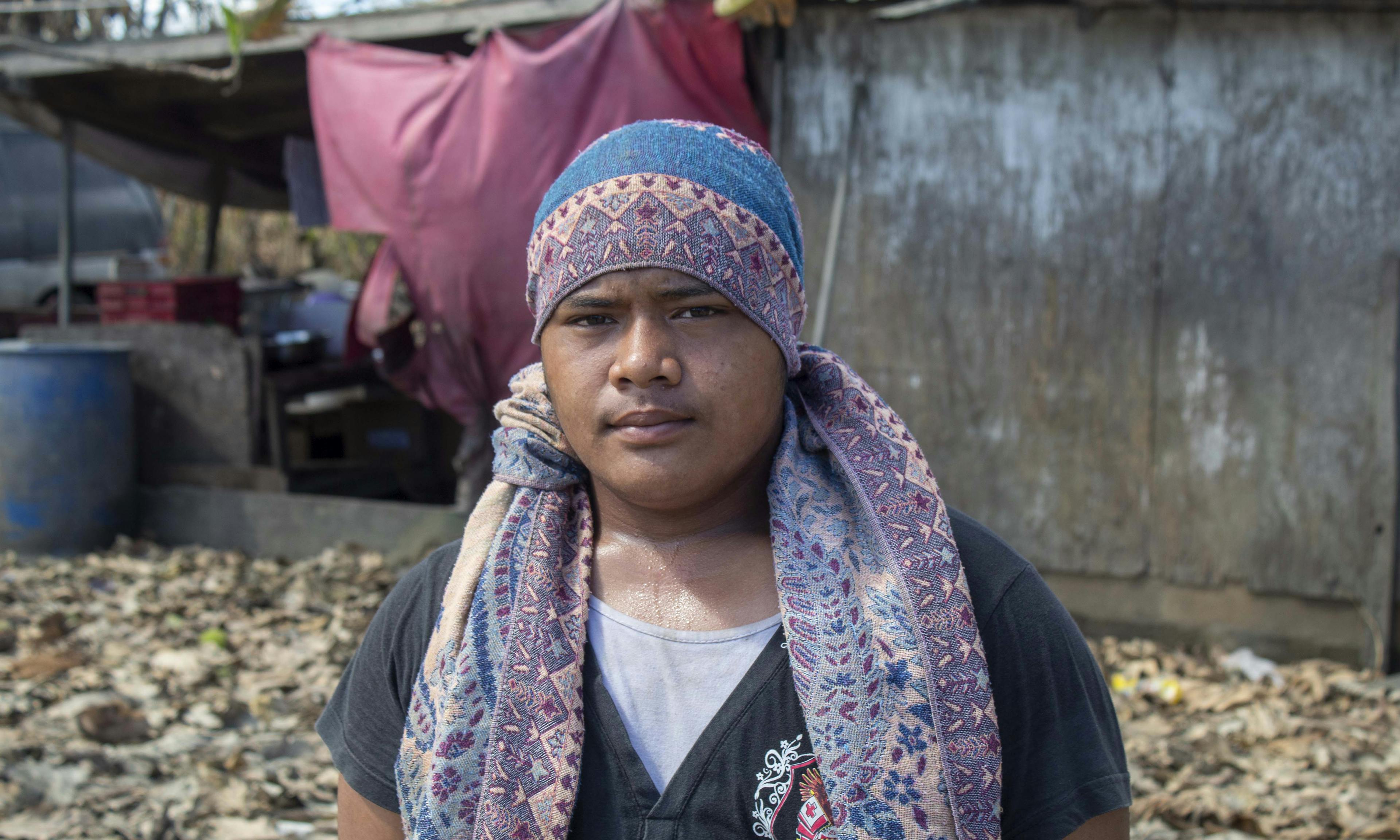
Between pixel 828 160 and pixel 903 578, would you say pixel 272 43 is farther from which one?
pixel 903 578

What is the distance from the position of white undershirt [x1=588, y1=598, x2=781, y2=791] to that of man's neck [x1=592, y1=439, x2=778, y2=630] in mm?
26

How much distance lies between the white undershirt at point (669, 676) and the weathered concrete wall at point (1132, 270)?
377 centimetres

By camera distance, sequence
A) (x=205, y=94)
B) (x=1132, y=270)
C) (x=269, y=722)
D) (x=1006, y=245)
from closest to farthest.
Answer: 1. (x=269, y=722)
2. (x=1132, y=270)
3. (x=1006, y=245)
4. (x=205, y=94)

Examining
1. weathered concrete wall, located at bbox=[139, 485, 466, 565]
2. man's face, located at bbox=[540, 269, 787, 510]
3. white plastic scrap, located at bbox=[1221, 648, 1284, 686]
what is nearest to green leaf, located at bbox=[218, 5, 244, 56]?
weathered concrete wall, located at bbox=[139, 485, 466, 565]

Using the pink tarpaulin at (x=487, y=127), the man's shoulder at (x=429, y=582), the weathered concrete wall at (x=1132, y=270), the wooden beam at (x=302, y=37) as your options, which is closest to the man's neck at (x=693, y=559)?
the man's shoulder at (x=429, y=582)

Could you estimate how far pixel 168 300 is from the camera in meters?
7.10

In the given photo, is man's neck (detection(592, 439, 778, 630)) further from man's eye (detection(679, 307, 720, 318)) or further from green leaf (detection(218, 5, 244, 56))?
green leaf (detection(218, 5, 244, 56))

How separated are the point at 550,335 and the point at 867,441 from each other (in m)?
0.52

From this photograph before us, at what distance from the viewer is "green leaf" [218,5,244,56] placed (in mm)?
4973

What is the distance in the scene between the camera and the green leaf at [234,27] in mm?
4973

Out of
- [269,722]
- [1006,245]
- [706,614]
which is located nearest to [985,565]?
[706,614]

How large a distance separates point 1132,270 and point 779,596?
4.01m

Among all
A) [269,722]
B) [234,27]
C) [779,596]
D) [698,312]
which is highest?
[234,27]

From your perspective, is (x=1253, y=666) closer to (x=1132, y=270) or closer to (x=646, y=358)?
(x=1132, y=270)
